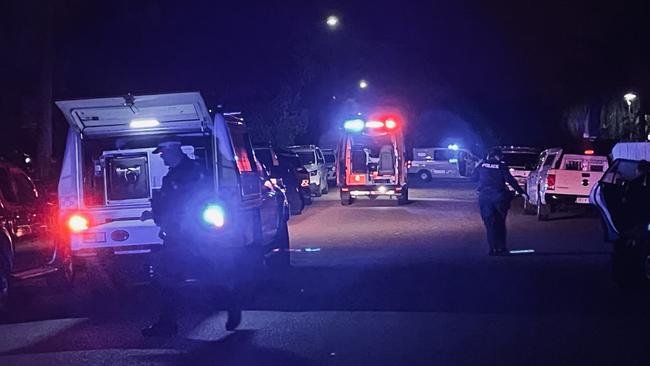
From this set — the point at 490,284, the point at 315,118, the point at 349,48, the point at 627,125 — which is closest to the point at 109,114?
the point at 490,284

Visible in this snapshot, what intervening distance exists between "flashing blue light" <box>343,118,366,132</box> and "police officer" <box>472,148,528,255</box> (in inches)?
454

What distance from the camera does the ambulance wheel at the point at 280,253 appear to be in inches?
533

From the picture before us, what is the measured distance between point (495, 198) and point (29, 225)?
766 cm

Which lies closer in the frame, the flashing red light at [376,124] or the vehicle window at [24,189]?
the vehicle window at [24,189]

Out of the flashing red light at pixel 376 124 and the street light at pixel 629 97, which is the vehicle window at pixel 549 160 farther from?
the street light at pixel 629 97

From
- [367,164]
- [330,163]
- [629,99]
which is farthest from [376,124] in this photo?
[629,99]

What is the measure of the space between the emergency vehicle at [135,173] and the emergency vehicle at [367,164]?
15.2 m

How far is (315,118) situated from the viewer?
172 feet

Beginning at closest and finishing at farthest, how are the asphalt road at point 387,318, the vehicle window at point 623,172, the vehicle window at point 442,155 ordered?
1. the asphalt road at point 387,318
2. the vehicle window at point 623,172
3. the vehicle window at point 442,155

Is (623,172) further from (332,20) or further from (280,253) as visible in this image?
(332,20)

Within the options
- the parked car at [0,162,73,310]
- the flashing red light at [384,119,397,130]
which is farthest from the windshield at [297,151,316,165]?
the parked car at [0,162,73,310]

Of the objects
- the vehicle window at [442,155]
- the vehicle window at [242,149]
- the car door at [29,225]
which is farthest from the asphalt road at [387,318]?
the vehicle window at [442,155]

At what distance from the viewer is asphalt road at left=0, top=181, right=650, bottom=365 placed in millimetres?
8195

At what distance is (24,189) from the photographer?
1246 cm
